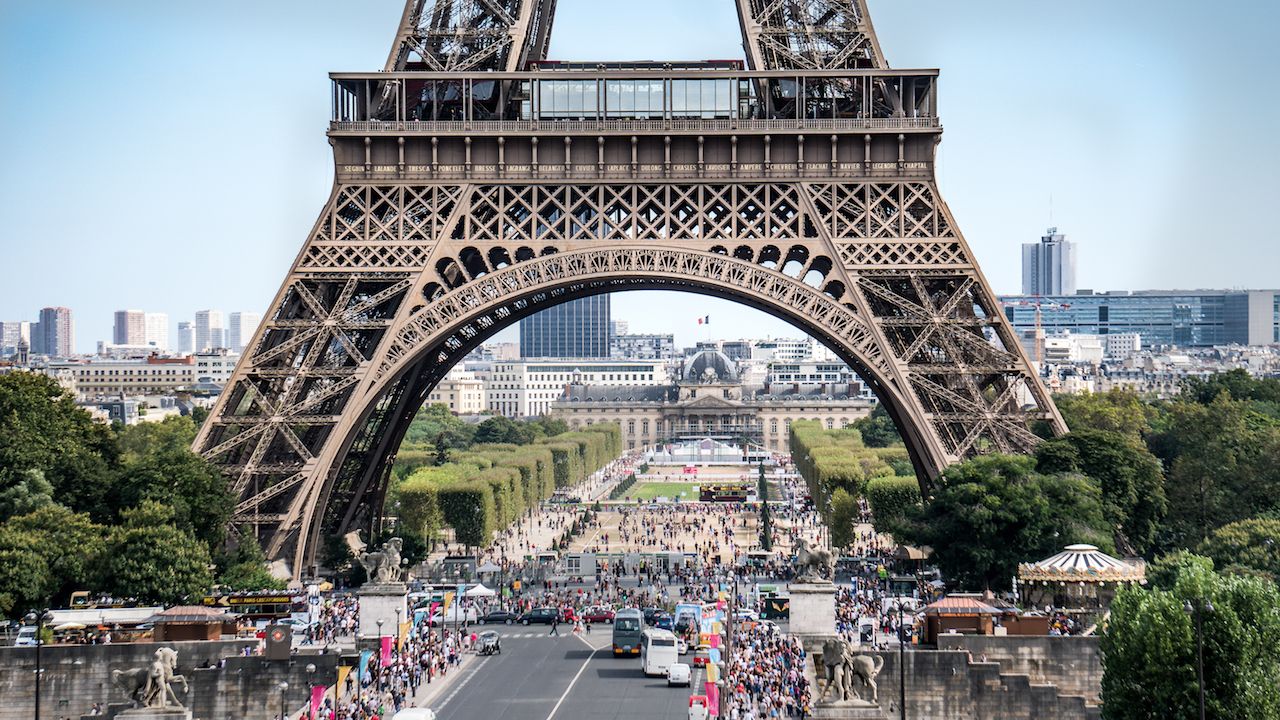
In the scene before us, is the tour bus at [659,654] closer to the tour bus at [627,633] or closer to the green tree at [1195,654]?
the tour bus at [627,633]

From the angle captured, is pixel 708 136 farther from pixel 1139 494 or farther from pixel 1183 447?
pixel 1183 447

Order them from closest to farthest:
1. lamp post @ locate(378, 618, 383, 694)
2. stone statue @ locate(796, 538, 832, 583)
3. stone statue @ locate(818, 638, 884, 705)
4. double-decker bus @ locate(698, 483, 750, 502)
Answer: stone statue @ locate(818, 638, 884, 705) < lamp post @ locate(378, 618, 383, 694) < stone statue @ locate(796, 538, 832, 583) < double-decker bus @ locate(698, 483, 750, 502)

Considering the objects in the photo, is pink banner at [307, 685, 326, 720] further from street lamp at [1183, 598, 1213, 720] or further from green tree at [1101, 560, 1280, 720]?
street lamp at [1183, 598, 1213, 720]

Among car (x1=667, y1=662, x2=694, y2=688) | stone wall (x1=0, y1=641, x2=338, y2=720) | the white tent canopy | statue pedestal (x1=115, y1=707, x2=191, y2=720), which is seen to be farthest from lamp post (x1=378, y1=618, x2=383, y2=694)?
the white tent canopy

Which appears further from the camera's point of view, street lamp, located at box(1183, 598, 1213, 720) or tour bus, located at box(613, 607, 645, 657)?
tour bus, located at box(613, 607, 645, 657)

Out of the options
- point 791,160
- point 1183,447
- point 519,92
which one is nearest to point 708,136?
point 791,160

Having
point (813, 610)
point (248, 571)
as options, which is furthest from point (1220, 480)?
point (248, 571)

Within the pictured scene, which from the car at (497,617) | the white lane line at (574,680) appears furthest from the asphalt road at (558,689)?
the car at (497,617)
